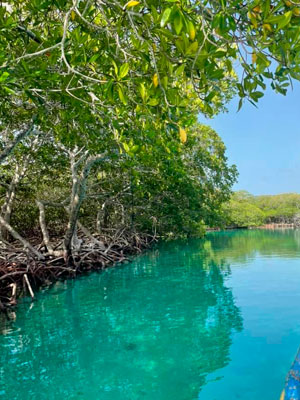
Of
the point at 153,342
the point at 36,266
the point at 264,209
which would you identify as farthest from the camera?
the point at 264,209

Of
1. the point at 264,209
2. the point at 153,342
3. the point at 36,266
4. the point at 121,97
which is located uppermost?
the point at 264,209

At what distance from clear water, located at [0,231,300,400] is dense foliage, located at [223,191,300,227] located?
Result: 173 ft

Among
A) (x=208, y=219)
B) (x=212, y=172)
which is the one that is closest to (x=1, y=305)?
(x=212, y=172)

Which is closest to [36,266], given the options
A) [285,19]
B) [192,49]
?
[192,49]

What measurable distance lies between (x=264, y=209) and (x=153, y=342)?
7769 centimetres

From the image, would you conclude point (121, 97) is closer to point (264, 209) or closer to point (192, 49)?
point (192, 49)

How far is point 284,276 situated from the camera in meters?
10.4

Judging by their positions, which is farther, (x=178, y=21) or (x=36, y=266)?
(x=36, y=266)

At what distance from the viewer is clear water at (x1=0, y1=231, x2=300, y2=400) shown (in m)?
3.78

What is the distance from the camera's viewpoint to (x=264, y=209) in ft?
254

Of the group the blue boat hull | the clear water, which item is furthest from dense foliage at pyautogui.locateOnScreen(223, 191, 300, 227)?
the blue boat hull

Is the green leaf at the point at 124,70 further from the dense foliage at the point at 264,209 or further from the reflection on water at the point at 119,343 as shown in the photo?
the dense foliage at the point at 264,209

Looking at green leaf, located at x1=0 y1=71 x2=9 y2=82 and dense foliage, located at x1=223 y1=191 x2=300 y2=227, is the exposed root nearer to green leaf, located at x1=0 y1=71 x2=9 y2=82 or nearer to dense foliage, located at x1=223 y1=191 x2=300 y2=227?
green leaf, located at x1=0 y1=71 x2=9 y2=82

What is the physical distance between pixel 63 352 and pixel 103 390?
52.1 inches
